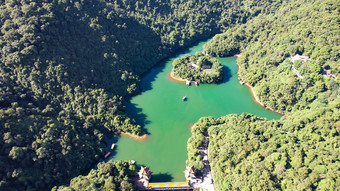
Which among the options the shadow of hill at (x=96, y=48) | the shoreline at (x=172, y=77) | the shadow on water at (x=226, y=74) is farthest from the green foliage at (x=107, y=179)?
the shadow on water at (x=226, y=74)

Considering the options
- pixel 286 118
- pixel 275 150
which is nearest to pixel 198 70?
pixel 286 118

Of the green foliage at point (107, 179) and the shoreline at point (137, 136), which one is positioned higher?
the shoreline at point (137, 136)

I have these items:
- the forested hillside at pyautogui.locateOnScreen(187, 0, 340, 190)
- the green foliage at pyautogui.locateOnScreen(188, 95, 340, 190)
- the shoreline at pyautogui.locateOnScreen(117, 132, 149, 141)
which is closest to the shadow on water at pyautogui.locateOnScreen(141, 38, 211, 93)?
the forested hillside at pyautogui.locateOnScreen(187, 0, 340, 190)

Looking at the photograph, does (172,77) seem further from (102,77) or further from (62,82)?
(62,82)

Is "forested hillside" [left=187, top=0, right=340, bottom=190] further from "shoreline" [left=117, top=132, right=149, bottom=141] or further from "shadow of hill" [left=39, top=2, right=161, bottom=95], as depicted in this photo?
"shadow of hill" [left=39, top=2, right=161, bottom=95]

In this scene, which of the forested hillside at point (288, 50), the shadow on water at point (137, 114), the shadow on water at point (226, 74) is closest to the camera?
the shadow on water at point (137, 114)

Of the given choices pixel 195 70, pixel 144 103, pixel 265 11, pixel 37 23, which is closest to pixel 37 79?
pixel 37 23

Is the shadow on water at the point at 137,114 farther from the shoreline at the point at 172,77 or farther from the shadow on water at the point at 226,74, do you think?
the shadow on water at the point at 226,74

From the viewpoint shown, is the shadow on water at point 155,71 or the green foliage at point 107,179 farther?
the shadow on water at point 155,71

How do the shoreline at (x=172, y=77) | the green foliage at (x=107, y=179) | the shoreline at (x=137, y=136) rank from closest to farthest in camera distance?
the green foliage at (x=107, y=179) < the shoreline at (x=137, y=136) < the shoreline at (x=172, y=77)
